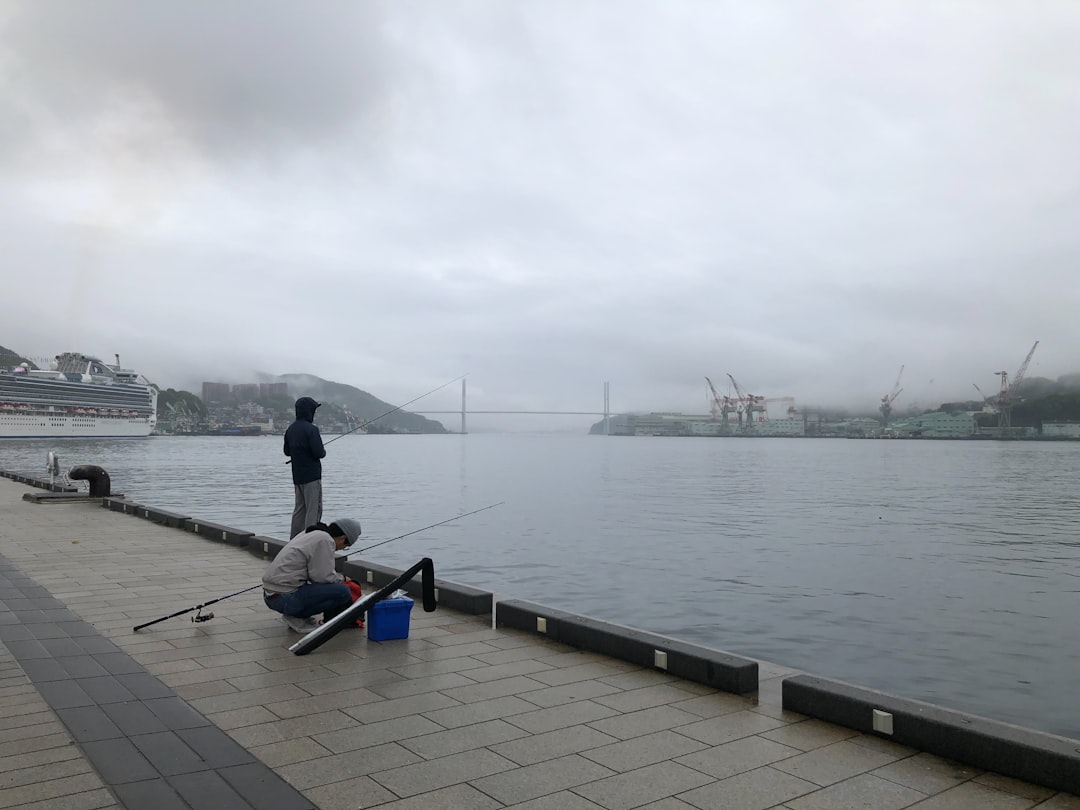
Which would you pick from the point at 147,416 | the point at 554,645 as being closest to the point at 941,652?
the point at 554,645

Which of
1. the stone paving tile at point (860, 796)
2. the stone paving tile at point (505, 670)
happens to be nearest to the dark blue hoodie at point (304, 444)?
the stone paving tile at point (505, 670)

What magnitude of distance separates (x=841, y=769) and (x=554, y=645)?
8.61ft

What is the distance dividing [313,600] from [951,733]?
4163 millimetres

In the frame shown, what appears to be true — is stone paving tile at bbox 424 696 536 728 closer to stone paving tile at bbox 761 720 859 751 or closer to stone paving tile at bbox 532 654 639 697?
stone paving tile at bbox 532 654 639 697

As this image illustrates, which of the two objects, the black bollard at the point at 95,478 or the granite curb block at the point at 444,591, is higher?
the black bollard at the point at 95,478

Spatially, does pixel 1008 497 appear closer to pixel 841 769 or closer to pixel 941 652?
pixel 941 652

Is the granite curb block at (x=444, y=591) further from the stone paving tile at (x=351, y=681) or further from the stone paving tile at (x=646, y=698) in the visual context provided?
the stone paving tile at (x=646, y=698)

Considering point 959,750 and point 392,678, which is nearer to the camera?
point 959,750

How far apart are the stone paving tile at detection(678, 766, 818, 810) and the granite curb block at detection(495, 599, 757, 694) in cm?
121

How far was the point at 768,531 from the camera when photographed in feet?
68.1

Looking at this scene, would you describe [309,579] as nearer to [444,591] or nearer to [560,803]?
[444,591]

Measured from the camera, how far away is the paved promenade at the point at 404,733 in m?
3.45

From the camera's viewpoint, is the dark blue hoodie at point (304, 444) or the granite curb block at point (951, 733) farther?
the dark blue hoodie at point (304, 444)

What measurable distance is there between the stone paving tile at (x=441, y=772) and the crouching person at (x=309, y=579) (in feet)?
8.04
